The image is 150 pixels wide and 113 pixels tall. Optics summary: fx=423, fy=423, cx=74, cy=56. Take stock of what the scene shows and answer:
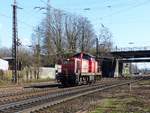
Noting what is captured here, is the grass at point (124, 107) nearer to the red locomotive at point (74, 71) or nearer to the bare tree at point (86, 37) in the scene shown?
the red locomotive at point (74, 71)

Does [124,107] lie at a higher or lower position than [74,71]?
lower

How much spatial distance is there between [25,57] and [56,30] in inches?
408

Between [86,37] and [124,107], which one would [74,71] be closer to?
[124,107]

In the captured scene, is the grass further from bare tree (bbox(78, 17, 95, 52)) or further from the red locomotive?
bare tree (bbox(78, 17, 95, 52))

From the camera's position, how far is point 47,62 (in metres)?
99.7

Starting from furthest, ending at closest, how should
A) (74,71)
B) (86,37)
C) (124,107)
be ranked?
(86,37) < (74,71) < (124,107)

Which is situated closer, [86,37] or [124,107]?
[124,107]

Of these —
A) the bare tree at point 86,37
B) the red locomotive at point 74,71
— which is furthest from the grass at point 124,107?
the bare tree at point 86,37

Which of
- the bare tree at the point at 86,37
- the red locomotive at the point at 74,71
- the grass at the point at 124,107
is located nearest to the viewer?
the grass at the point at 124,107

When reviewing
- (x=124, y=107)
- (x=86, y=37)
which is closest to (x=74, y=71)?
(x=124, y=107)

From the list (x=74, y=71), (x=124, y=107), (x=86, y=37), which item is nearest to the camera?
(x=124, y=107)

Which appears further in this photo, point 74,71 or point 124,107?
point 74,71

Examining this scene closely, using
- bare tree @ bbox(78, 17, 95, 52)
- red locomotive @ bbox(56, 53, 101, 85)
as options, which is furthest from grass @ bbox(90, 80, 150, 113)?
bare tree @ bbox(78, 17, 95, 52)

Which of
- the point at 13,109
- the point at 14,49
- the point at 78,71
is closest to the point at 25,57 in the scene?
the point at 14,49
